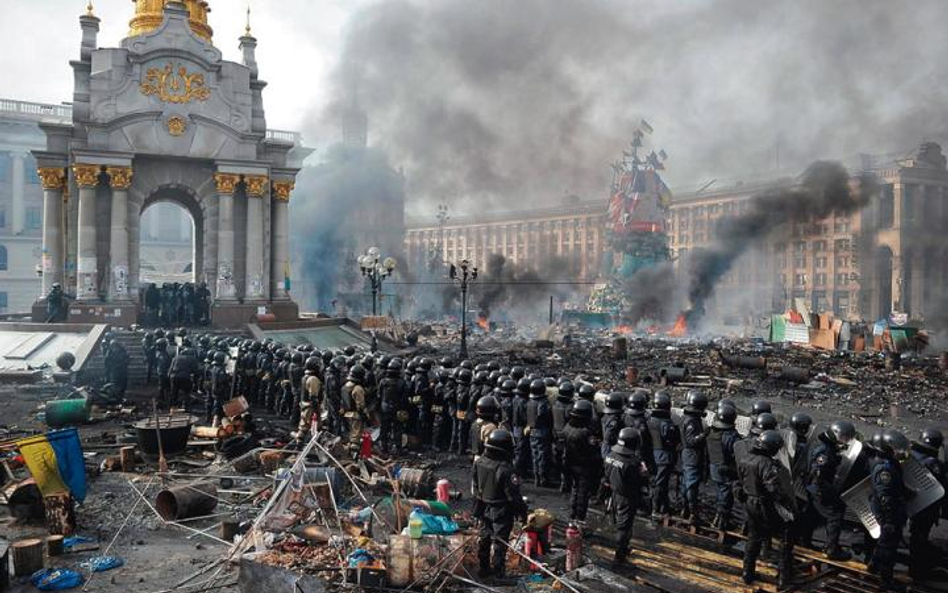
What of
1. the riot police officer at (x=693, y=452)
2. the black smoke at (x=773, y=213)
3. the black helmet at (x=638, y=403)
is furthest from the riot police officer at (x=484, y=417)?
the black smoke at (x=773, y=213)

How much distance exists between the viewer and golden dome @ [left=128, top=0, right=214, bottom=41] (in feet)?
111

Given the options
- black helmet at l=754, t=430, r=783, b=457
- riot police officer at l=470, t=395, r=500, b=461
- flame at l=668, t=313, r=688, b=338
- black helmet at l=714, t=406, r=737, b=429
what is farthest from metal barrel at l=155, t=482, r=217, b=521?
flame at l=668, t=313, r=688, b=338

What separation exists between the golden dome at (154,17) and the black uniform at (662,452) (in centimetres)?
3059

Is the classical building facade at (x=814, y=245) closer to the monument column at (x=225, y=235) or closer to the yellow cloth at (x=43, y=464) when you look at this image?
the monument column at (x=225, y=235)

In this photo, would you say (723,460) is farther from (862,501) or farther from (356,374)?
(356,374)

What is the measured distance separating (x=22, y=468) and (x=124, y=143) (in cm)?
2127

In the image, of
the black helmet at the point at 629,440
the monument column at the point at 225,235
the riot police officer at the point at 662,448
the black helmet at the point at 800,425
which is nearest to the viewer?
the black helmet at the point at 629,440

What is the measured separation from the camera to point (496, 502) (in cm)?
779

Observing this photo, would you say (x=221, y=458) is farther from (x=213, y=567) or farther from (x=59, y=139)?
(x=59, y=139)

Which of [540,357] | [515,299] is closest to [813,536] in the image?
[540,357]

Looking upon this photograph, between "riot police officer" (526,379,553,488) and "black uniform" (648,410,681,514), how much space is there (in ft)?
6.17

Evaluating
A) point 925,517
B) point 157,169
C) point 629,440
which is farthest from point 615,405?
point 157,169

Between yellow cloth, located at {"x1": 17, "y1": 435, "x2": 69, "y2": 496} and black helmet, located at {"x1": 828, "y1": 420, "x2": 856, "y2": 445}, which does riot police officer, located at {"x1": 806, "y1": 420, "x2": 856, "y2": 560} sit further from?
yellow cloth, located at {"x1": 17, "y1": 435, "x2": 69, "y2": 496}

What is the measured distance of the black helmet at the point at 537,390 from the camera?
38.3ft
